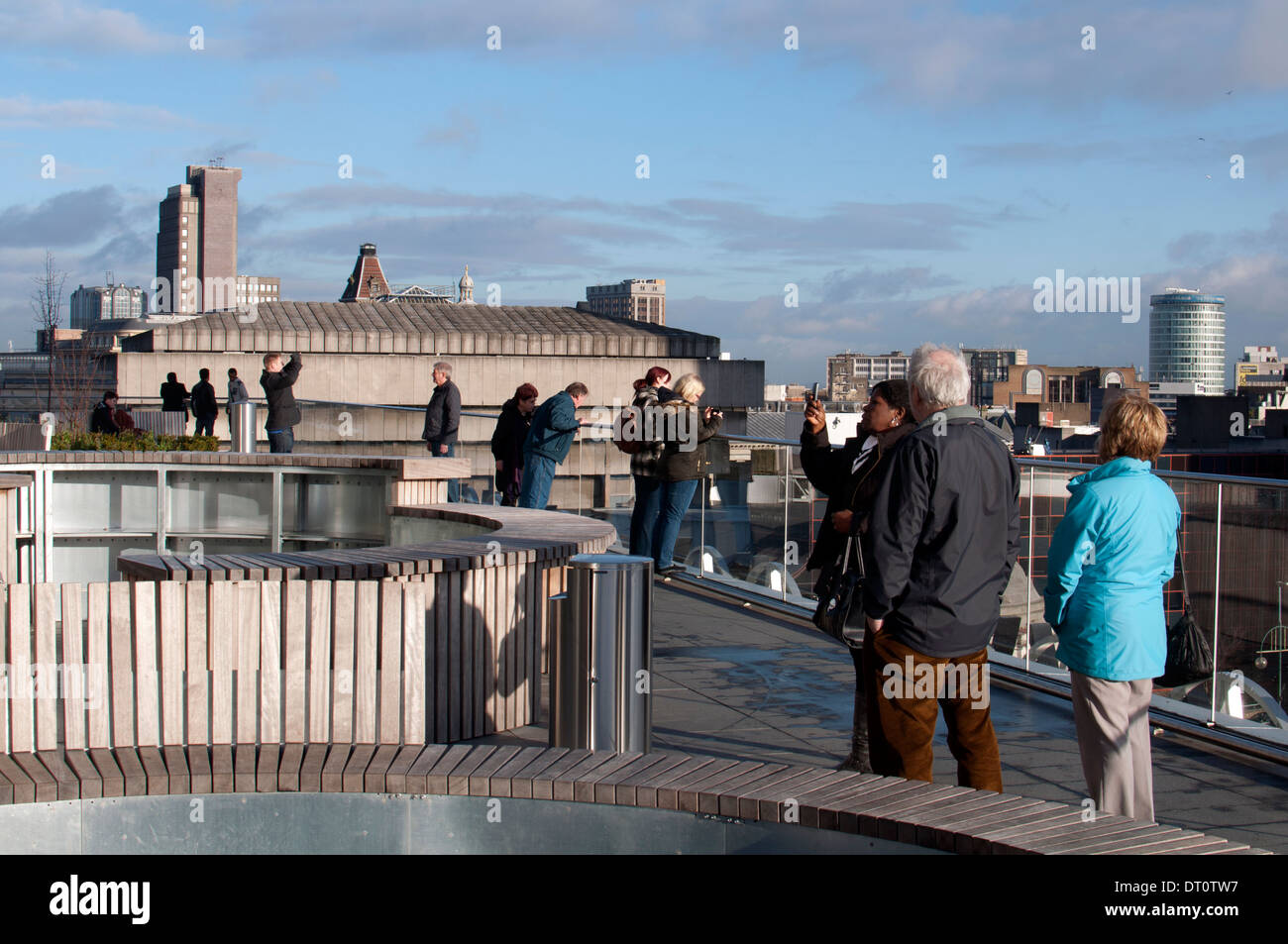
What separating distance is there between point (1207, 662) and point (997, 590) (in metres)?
0.96

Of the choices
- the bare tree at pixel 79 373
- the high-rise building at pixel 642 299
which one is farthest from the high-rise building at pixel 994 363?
the bare tree at pixel 79 373

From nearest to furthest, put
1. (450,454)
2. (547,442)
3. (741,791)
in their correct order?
(741,791), (547,442), (450,454)

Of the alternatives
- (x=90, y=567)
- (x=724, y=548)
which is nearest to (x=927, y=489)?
(x=724, y=548)

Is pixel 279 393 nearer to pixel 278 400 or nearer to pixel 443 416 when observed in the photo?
pixel 278 400

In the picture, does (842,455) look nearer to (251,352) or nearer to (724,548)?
(724,548)

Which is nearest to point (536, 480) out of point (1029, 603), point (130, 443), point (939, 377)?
point (130, 443)

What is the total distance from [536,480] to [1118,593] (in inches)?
351

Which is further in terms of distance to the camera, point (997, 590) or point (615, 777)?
point (997, 590)

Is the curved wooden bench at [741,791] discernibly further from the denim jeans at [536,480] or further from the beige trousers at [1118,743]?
the denim jeans at [536,480]

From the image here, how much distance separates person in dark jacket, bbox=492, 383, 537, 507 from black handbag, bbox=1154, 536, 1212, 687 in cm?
1002

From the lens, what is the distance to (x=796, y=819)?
13.3 feet

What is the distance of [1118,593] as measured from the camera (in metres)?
4.88

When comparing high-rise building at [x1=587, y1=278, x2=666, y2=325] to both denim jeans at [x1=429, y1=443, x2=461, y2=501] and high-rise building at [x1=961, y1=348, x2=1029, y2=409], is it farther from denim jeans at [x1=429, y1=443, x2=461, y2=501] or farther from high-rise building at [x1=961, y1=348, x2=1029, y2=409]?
denim jeans at [x1=429, y1=443, x2=461, y2=501]
